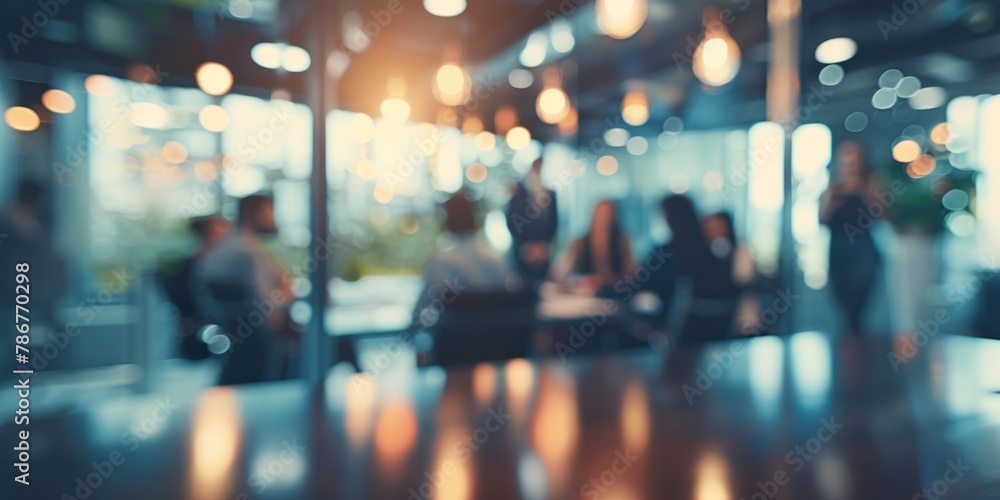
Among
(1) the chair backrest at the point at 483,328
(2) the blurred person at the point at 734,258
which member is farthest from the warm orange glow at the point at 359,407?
(2) the blurred person at the point at 734,258

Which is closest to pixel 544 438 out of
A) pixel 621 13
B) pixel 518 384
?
pixel 518 384

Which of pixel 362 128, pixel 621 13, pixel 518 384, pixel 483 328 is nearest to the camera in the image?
pixel 518 384

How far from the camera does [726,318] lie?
327cm

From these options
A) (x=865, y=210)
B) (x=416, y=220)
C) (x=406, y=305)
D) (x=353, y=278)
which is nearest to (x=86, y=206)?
(x=353, y=278)

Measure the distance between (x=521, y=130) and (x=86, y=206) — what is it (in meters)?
4.10

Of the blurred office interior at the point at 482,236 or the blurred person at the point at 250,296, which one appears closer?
the blurred office interior at the point at 482,236

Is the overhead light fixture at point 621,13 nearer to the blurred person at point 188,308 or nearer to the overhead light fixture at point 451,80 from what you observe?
the overhead light fixture at point 451,80

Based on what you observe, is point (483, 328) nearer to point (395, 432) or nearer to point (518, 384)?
point (518, 384)

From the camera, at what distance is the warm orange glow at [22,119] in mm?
4273

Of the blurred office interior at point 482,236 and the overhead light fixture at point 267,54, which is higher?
the overhead light fixture at point 267,54

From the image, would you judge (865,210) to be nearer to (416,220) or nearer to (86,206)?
(416,220)

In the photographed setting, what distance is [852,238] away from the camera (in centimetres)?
345

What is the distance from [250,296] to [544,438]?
7.99 ft

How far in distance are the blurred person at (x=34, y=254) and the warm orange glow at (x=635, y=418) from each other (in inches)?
147
